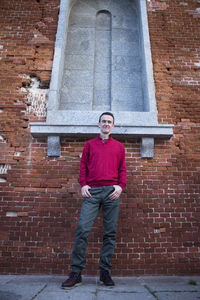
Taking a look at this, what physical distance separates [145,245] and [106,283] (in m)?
1.03

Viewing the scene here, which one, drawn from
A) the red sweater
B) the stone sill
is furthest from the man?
the stone sill

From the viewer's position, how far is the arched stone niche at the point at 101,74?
→ 352 centimetres

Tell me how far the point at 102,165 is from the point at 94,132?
96 centimetres

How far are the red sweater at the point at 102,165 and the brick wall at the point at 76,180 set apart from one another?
79cm

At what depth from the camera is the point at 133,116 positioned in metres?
3.66

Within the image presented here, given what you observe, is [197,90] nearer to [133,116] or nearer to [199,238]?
[133,116]

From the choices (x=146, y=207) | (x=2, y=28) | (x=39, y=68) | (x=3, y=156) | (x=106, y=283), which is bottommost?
(x=106, y=283)

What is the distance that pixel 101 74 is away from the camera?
4426 millimetres

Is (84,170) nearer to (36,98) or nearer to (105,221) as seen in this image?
(105,221)

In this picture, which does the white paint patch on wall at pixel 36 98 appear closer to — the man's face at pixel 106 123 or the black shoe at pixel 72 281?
the man's face at pixel 106 123

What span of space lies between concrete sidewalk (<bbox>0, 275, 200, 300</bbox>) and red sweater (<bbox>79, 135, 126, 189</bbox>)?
1.17 m

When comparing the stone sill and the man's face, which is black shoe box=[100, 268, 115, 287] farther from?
the stone sill

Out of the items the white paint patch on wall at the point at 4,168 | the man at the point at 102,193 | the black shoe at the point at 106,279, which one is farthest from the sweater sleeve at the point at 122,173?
the white paint patch on wall at the point at 4,168

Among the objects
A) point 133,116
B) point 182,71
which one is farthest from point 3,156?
point 182,71
